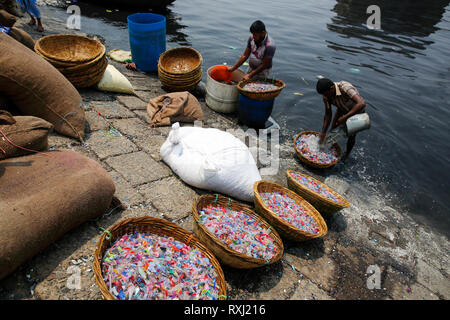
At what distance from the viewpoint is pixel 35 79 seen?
8.82 ft

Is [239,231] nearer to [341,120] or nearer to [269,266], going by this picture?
[269,266]

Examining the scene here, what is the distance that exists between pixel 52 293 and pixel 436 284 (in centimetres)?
346

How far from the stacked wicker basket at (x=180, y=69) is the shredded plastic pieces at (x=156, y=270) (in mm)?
3521

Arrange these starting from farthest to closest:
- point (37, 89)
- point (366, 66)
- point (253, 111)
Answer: point (366, 66) → point (253, 111) → point (37, 89)

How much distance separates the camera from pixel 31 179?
1888mm

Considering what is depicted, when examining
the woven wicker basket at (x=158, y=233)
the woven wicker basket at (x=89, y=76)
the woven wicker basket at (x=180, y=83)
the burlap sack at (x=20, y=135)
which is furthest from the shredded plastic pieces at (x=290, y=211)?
the woven wicker basket at (x=89, y=76)

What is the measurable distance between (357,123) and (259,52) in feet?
6.82

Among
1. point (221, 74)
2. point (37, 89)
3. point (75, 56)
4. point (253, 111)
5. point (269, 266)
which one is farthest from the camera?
point (221, 74)

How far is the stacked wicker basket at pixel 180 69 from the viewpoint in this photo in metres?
4.88

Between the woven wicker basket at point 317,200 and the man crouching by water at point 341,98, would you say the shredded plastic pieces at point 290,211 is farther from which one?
the man crouching by water at point 341,98

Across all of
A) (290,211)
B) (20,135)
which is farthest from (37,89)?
(290,211)

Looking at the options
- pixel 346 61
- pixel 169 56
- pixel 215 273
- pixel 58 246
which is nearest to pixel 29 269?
pixel 58 246
